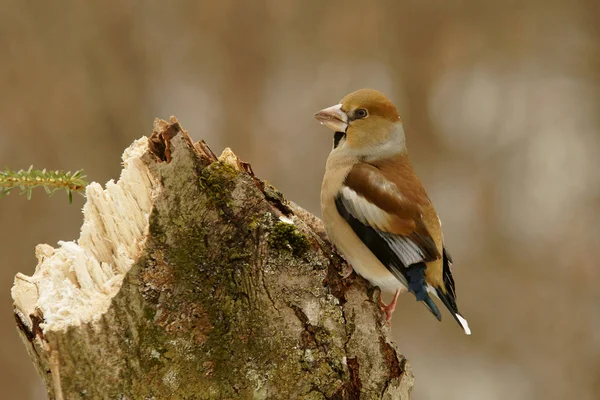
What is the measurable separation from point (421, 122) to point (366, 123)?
2386 mm

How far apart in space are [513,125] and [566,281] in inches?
45.3

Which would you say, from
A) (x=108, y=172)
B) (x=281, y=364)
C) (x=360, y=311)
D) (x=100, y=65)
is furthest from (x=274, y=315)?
(x=100, y=65)

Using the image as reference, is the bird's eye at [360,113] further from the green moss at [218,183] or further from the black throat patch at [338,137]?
the green moss at [218,183]

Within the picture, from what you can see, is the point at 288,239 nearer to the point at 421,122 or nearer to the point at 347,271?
the point at 347,271

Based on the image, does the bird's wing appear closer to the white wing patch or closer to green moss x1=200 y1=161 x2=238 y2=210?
the white wing patch

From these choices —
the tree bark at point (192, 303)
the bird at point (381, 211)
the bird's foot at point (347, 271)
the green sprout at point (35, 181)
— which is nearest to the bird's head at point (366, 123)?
the bird at point (381, 211)

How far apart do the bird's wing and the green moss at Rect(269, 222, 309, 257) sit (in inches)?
14.5

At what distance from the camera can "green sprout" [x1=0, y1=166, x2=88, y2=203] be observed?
1.81 metres

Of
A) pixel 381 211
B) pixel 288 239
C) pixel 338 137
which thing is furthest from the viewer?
pixel 338 137

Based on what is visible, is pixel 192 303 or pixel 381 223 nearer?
pixel 192 303

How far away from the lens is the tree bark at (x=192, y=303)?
5.61ft

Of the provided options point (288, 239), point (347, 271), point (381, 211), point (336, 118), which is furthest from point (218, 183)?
point (336, 118)

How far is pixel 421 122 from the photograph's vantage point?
193 inches

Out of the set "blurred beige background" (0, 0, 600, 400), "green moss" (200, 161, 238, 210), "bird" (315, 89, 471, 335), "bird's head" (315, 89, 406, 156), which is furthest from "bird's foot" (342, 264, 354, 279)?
"blurred beige background" (0, 0, 600, 400)
